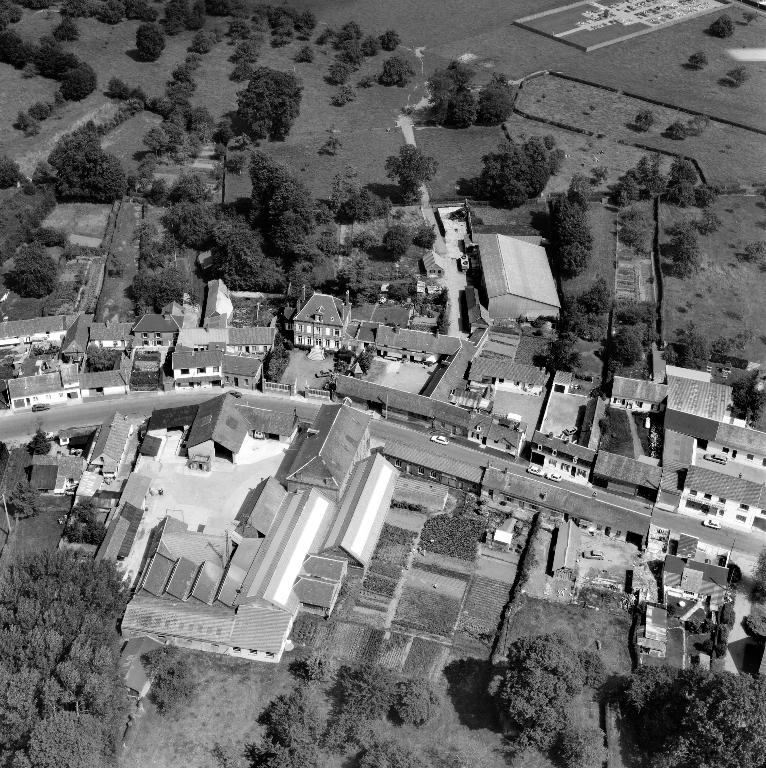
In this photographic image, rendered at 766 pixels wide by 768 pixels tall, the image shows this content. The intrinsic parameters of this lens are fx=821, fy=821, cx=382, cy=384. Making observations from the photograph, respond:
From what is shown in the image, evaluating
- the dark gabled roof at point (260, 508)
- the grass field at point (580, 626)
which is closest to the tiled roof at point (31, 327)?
the dark gabled roof at point (260, 508)

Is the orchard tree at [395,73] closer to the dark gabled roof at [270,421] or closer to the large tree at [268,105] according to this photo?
the large tree at [268,105]

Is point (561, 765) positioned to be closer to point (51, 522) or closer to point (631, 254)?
point (51, 522)

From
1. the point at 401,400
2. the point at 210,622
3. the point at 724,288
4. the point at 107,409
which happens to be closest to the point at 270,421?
the point at 401,400

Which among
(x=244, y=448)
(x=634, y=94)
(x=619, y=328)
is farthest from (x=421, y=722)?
(x=634, y=94)

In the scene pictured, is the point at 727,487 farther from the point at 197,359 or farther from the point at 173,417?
the point at 197,359

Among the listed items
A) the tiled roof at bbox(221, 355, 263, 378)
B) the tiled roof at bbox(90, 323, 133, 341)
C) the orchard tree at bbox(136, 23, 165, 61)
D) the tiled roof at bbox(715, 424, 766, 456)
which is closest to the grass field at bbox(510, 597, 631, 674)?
the tiled roof at bbox(715, 424, 766, 456)
